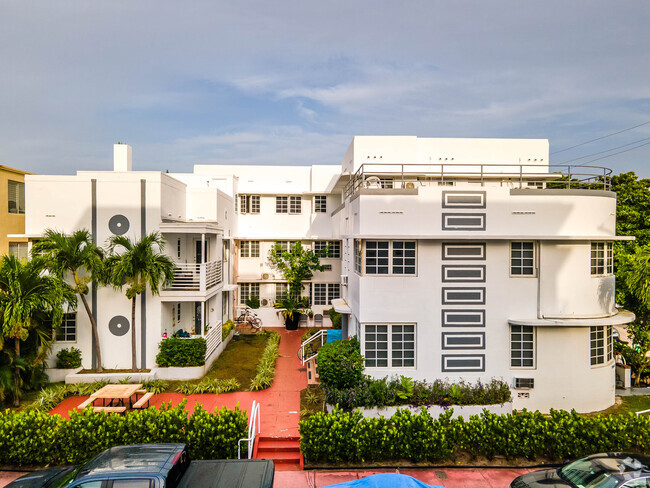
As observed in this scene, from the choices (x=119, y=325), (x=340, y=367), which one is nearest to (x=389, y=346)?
(x=340, y=367)

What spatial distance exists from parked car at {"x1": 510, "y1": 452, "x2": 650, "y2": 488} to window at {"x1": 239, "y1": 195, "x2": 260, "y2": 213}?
19.9 meters

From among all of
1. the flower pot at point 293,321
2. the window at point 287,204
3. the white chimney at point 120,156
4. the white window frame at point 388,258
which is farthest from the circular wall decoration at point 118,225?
the flower pot at point 293,321

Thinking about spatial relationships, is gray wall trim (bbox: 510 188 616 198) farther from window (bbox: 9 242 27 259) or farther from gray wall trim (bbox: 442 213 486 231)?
window (bbox: 9 242 27 259)

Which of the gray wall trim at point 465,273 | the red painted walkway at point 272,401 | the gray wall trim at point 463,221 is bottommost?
the red painted walkway at point 272,401

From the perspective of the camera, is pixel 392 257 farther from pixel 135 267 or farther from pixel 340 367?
pixel 135 267

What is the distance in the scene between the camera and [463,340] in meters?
12.6

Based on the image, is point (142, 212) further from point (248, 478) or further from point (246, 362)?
point (248, 478)

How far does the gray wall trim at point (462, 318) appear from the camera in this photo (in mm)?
12547

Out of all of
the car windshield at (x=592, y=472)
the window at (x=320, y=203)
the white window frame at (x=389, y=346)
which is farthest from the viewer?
the window at (x=320, y=203)

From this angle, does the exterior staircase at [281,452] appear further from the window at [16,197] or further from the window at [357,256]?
the window at [16,197]

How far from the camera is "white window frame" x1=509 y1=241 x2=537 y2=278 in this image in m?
12.8

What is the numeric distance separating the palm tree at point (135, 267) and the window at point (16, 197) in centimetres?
790

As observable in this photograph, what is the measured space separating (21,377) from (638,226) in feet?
102

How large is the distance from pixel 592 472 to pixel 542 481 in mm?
890
